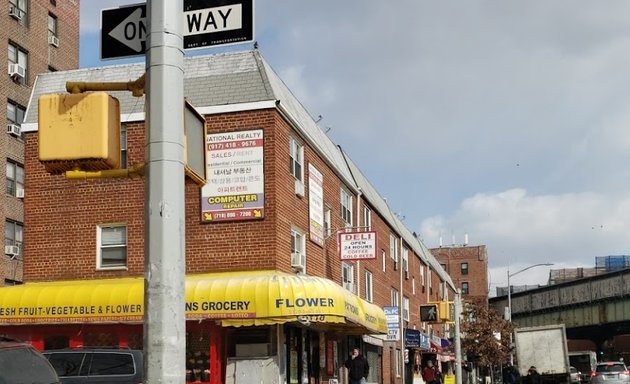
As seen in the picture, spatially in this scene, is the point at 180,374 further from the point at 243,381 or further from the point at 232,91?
the point at 232,91

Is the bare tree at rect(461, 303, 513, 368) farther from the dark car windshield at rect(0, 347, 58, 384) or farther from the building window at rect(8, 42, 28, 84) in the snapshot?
the dark car windshield at rect(0, 347, 58, 384)

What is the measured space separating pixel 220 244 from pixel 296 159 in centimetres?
392

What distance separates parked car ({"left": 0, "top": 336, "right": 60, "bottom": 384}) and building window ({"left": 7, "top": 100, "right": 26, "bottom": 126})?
117ft

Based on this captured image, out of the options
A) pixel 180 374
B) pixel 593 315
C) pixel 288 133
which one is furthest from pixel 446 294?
pixel 180 374

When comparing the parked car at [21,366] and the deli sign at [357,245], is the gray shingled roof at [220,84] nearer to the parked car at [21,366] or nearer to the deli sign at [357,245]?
the deli sign at [357,245]

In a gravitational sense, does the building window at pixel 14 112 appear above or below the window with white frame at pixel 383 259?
above

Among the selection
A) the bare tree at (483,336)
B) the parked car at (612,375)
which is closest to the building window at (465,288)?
the bare tree at (483,336)

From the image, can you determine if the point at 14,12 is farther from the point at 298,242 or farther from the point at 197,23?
the point at 197,23

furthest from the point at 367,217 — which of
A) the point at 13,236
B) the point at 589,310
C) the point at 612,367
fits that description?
the point at 589,310

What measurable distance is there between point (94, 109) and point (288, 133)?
64.6ft

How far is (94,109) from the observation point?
5.07 meters

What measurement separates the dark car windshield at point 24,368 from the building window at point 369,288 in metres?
25.1

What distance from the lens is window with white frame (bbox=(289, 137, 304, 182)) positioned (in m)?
25.1

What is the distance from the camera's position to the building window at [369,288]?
114ft
